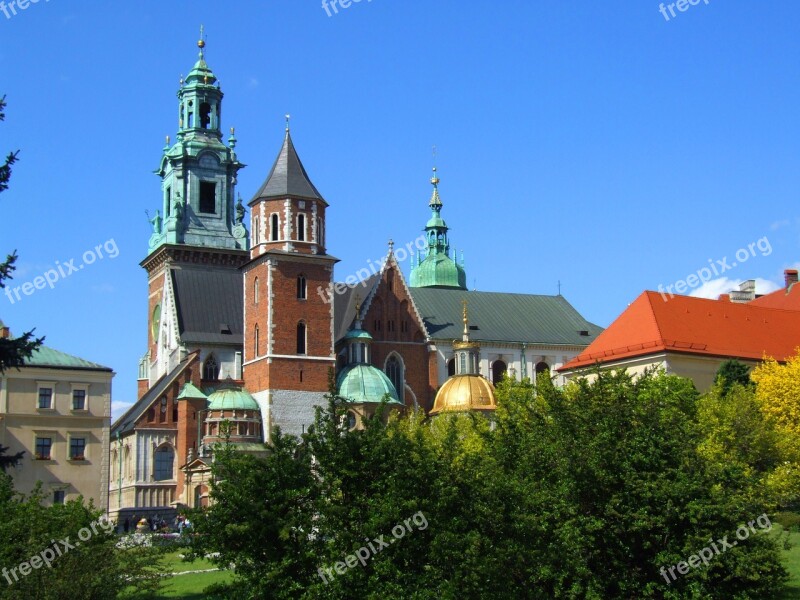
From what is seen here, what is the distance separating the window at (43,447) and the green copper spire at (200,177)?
27.9 meters

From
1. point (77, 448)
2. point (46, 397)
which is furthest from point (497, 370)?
point (46, 397)

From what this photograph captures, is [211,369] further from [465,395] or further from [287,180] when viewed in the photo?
[465,395]

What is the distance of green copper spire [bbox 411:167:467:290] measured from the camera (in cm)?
9788

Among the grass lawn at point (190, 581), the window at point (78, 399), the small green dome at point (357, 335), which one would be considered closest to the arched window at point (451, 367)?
the small green dome at point (357, 335)

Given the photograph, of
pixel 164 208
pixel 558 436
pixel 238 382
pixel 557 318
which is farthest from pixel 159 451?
pixel 558 436

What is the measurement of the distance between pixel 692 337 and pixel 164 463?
28729 millimetres

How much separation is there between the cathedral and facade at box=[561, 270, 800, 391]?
7448mm

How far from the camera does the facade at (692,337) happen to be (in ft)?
193

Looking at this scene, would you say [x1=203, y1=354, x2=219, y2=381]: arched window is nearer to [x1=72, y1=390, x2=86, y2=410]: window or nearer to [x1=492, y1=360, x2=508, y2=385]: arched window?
[x1=72, y1=390, x2=86, y2=410]: window

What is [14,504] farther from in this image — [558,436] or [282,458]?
[558,436]

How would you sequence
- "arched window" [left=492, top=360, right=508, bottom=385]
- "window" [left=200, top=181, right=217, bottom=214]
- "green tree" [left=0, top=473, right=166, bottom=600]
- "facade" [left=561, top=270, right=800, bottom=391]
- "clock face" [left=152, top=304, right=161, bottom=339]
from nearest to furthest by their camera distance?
"green tree" [left=0, top=473, right=166, bottom=600], "facade" [left=561, top=270, right=800, bottom=391], "clock face" [left=152, top=304, right=161, bottom=339], "arched window" [left=492, top=360, right=508, bottom=385], "window" [left=200, top=181, right=217, bottom=214]

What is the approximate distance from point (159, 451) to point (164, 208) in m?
21.4

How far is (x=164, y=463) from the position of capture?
6488 centimetres

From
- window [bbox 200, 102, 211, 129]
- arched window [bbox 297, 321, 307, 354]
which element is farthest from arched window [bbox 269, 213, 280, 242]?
window [bbox 200, 102, 211, 129]
